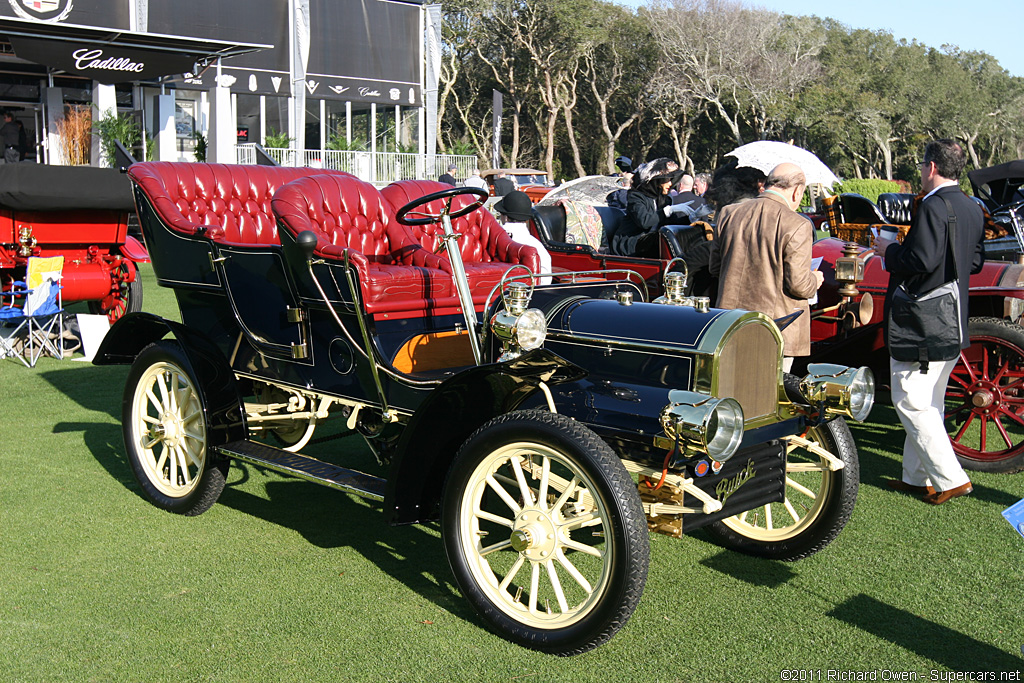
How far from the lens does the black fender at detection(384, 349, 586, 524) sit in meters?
3.27

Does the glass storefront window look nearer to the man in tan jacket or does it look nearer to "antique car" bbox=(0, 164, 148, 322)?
"antique car" bbox=(0, 164, 148, 322)

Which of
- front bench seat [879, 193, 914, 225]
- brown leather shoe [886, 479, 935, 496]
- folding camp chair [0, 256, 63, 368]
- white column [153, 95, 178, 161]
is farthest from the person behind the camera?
white column [153, 95, 178, 161]

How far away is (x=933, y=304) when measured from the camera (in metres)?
4.44

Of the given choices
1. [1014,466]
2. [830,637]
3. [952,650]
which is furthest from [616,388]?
[1014,466]

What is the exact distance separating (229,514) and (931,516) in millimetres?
3332

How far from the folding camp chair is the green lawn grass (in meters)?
3.32

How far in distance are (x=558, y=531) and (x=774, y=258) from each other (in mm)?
2086

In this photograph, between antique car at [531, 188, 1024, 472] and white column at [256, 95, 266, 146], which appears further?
white column at [256, 95, 266, 146]

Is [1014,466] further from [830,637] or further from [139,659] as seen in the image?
[139,659]

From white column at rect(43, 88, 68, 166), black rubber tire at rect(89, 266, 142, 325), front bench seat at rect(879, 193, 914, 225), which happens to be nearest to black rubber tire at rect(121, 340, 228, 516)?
black rubber tire at rect(89, 266, 142, 325)

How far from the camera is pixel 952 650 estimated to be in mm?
3145

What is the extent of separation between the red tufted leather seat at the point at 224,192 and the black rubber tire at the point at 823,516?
2.79 meters

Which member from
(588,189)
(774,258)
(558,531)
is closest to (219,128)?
(588,189)

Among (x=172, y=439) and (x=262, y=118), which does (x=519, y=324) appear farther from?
(x=262, y=118)
